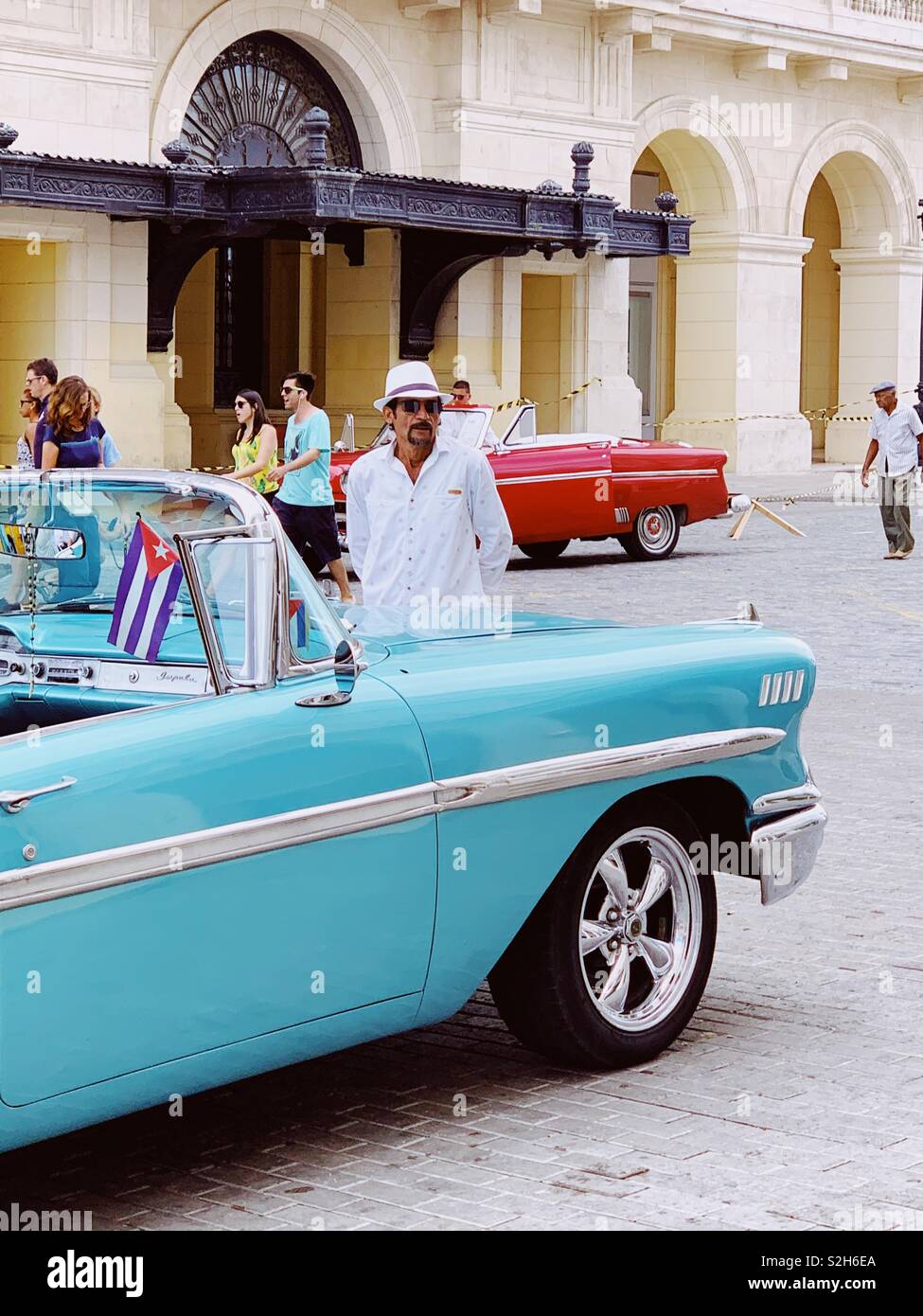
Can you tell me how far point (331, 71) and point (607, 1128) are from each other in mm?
25798

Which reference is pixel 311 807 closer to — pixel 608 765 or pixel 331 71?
pixel 608 765

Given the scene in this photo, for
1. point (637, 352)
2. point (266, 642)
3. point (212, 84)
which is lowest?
point (266, 642)

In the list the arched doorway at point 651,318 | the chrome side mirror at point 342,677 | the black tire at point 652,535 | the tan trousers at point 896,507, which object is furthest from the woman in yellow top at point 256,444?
the arched doorway at point 651,318

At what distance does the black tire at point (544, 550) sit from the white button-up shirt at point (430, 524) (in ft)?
46.9

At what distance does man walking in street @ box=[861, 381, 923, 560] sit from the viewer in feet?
68.6

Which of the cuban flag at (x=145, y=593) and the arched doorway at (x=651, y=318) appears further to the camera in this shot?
the arched doorway at (x=651, y=318)

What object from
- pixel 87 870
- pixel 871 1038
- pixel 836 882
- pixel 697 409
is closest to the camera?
pixel 87 870

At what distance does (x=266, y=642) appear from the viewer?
184 inches

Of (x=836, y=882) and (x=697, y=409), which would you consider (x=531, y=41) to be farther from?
(x=836, y=882)

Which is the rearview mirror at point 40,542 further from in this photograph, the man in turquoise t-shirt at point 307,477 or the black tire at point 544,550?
the black tire at point 544,550

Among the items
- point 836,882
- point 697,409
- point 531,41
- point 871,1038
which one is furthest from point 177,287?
point 871,1038

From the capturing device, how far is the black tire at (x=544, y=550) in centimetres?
2164

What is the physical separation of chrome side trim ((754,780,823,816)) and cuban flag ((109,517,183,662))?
1.75 m

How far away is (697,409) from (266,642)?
107 feet
